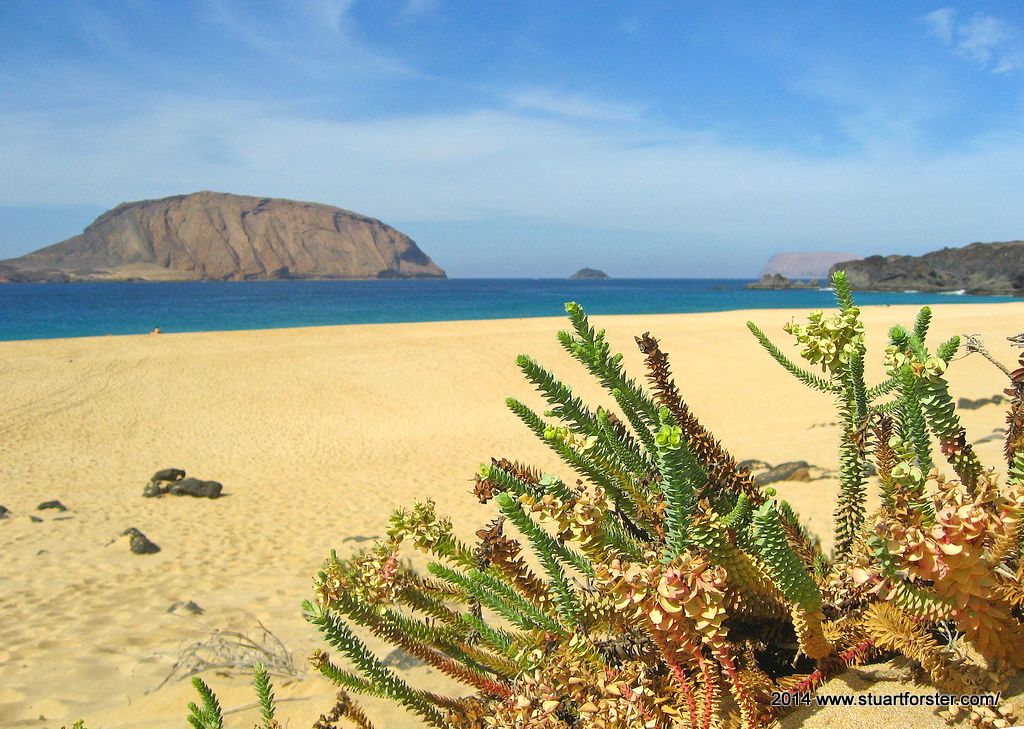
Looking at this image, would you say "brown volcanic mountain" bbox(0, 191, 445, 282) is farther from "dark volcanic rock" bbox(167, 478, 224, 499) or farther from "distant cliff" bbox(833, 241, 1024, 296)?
"dark volcanic rock" bbox(167, 478, 224, 499)

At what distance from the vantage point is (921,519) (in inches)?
41.0

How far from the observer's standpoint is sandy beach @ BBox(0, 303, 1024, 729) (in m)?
4.12

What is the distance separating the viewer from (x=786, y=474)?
7727 millimetres

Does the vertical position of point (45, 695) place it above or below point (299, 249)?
below

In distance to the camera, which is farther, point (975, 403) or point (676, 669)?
point (975, 403)

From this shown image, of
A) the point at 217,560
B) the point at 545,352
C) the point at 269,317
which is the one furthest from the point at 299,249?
the point at 217,560

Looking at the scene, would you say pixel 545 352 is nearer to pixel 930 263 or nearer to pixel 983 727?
pixel 983 727

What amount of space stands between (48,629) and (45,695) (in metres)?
1.40

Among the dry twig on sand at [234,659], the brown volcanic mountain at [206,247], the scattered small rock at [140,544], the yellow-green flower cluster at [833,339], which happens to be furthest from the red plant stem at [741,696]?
the brown volcanic mountain at [206,247]

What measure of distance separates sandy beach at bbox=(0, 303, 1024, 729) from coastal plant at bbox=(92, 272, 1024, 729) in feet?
0.42

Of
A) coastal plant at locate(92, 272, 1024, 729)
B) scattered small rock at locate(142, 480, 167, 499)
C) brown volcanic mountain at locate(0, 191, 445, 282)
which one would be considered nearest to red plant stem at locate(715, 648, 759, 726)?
coastal plant at locate(92, 272, 1024, 729)

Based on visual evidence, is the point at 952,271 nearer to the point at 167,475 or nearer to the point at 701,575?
the point at 167,475

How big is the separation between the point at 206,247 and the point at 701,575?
18572 cm

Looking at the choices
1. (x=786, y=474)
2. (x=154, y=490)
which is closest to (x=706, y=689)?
(x=786, y=474)
